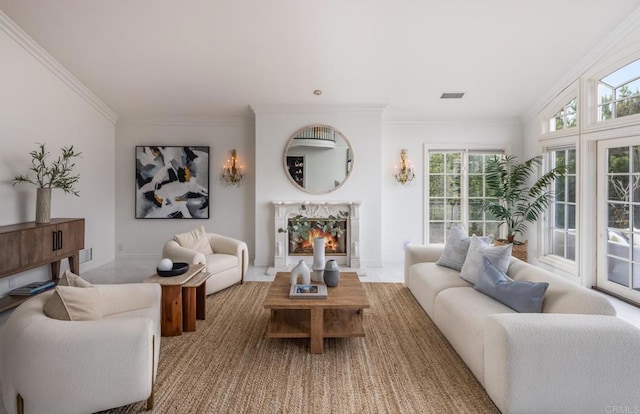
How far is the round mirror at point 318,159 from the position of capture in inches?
231

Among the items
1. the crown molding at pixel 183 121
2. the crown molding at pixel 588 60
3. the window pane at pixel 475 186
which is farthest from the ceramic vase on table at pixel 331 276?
the crown molding at pixel 588 60

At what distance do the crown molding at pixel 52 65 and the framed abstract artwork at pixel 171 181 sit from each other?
34.1 inches

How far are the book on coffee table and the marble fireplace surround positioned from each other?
8.90 feet

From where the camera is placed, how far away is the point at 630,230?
4.15 metres

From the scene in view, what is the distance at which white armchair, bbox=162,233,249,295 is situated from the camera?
411 centimetres

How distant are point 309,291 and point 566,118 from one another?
488cm

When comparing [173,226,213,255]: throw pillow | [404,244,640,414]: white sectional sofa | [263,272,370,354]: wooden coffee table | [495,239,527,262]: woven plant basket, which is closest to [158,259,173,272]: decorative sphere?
[263,272,370,354]: wooden coffee table

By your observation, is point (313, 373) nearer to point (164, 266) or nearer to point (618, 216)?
point (164, 266)

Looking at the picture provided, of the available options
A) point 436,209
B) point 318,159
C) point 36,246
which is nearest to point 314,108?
point 318,159

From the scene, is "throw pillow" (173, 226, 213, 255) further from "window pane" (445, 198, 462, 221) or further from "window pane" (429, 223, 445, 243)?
"window pane" (445, 198, 462, 221)

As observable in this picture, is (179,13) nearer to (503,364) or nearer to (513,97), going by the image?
(503,364)

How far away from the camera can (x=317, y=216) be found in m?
5.89

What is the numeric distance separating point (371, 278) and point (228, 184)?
3147mm

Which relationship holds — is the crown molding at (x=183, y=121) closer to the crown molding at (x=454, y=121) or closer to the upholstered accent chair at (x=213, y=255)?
the upholstered accent chair at (x=213, y=255)
